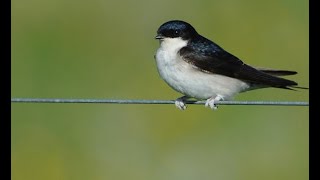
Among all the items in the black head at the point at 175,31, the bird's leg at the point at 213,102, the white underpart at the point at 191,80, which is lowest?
the bird's leg at the point at 213,102

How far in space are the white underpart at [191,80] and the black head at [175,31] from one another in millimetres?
103

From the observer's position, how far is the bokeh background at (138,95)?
8.84 meters

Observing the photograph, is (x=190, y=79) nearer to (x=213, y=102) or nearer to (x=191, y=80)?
(x=191, y=80)

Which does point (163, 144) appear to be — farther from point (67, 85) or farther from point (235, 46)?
point (235, 46)

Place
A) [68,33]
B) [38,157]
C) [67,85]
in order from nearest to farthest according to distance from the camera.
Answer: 1. [38,157]
2. [67,85]
3. [68,33]

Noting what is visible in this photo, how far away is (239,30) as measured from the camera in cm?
1066

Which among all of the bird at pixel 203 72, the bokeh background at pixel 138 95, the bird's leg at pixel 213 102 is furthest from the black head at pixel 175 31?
the bokeh background at pixel 138 95

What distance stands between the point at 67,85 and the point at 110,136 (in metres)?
0.72

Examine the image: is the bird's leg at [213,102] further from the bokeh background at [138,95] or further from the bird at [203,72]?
the bokeh background at [138,95]

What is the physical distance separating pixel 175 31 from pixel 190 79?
45cm

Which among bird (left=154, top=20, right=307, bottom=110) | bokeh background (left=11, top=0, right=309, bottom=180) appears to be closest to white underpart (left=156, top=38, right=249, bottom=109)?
bird (left=154, top=20, right=307, bottom=110)

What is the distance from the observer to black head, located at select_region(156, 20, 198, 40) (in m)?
7.75

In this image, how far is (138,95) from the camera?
9.57 metres
